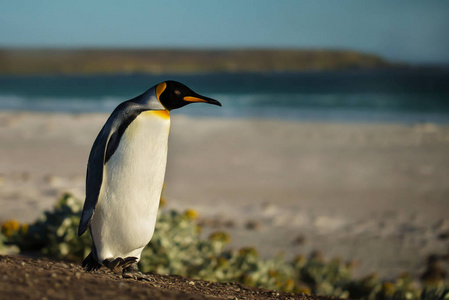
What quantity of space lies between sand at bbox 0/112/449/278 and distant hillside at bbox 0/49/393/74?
75.8 m

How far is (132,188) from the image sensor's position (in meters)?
3.00

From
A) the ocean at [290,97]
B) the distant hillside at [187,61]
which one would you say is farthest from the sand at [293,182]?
the distant hillside at [187,61]

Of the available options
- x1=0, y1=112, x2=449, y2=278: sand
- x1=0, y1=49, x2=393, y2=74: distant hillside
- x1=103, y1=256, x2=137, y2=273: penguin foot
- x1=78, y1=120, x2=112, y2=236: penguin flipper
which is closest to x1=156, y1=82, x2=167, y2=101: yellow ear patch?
x1=78, y1=120, x2=112, y2=236: penguin flipper

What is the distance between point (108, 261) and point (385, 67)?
94.9 meters

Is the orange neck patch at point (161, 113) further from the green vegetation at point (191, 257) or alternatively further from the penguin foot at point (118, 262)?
the green vegetation at point (191, 257)

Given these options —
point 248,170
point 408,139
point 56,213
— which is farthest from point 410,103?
point 56,213

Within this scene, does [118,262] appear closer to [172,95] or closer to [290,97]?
[172,95]

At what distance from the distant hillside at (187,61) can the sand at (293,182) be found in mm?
75813

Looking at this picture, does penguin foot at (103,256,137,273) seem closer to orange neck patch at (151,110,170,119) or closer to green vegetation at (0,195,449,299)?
green vegetation at (0,195,449,299)

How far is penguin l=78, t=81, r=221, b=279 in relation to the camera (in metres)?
2.94

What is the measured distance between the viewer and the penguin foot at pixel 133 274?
3.10 m

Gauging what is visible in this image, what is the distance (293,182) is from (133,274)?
237 inches

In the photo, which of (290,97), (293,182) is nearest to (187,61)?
(290,97)

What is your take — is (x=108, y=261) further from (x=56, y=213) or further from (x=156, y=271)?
(x=56, y=213)
